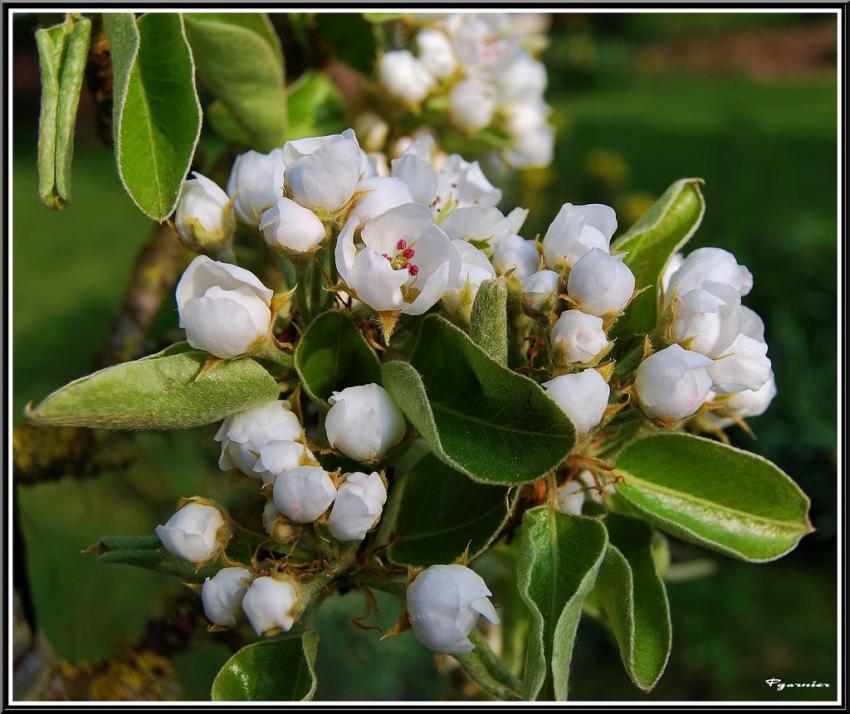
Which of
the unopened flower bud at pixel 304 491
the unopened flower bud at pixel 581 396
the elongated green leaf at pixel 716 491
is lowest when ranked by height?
the elongated green leaf at pixel 716 491

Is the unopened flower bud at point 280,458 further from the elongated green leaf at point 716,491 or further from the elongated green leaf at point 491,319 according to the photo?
the elongated green leaf at point 716,491

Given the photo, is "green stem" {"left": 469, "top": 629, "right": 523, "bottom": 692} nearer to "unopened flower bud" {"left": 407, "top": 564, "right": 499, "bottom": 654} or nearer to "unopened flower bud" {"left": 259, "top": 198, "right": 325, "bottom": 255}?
"unopened flower bud" {"left": 407, "top": 564, "right": 499, "bottom": 654}

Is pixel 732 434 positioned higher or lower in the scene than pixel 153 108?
lower

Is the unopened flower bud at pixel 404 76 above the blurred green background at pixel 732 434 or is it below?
above

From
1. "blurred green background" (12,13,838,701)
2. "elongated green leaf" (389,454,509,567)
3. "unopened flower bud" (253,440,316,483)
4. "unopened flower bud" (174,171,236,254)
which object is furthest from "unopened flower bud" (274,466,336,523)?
"blurred green background" (12,13,838,701)

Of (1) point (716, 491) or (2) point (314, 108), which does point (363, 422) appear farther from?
(2) point (314, 108)

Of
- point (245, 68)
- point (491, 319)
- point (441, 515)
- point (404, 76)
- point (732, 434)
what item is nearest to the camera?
point (491, 319)

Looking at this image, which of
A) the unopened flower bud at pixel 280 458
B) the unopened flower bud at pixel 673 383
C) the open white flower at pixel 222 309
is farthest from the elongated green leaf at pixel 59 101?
the unopened flower bud at pixel 673 383

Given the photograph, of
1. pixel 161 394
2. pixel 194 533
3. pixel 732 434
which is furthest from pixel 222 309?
pixel 732 434
